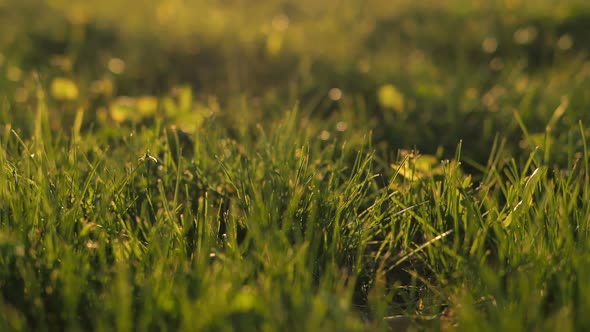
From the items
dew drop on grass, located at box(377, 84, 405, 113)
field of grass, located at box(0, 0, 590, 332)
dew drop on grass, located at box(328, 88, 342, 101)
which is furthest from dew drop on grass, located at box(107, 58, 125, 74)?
dew drop on grass, located at box(377, 84, 405, 113)

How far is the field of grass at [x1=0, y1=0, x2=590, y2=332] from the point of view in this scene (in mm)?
1309

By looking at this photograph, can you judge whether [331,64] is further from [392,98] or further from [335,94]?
[392,98]

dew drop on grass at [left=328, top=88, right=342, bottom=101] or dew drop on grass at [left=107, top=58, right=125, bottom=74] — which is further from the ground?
dew drop on grass at [left=328, top=88, right=342, bottom=101]

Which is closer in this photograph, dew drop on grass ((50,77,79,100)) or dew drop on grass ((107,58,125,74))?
dew drop on grass ((50,77,79,100))

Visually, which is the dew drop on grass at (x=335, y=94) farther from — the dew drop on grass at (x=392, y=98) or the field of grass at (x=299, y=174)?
the dew drop on grass at (x=392, y=98)

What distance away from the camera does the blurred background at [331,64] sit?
2.67 m

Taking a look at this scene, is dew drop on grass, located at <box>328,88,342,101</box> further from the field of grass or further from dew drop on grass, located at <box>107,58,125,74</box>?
dew drop on grass, located at <box>107,58,125,74</box>

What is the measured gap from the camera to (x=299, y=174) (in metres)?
1.77

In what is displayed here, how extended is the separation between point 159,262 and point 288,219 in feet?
1.13

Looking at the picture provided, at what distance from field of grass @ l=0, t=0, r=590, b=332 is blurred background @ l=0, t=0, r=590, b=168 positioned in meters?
0.02

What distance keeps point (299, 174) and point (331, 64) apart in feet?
5.86

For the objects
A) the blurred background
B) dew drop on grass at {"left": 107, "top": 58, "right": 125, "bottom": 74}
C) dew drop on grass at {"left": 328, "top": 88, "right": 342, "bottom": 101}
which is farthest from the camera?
dew drop on grass at {"left": 107, "top": 58, "right": 125, "bottom": 74}

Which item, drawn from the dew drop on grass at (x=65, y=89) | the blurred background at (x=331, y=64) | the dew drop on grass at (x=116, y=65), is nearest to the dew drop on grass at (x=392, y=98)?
the blurred background at (x=331, y=64)

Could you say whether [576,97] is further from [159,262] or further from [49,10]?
[49,10]
